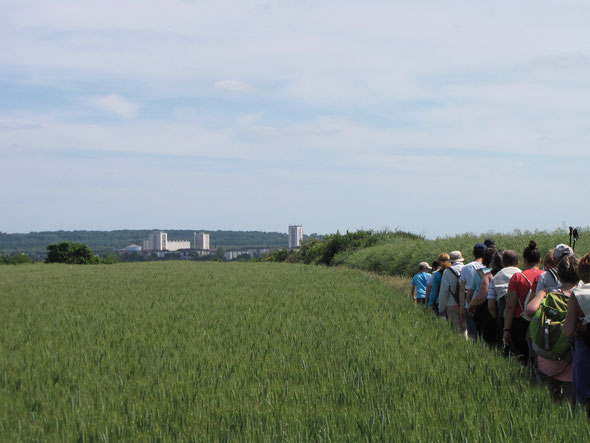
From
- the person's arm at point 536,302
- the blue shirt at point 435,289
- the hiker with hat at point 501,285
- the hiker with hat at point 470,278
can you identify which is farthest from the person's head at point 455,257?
the person's arm at point 536,302

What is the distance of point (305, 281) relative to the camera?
71.7 feet

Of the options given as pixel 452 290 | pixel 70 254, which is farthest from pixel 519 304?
pixel 70 254

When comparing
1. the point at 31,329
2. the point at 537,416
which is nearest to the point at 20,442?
the point at 537,416

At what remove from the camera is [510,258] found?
25.4ft

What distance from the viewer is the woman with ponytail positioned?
205 inches

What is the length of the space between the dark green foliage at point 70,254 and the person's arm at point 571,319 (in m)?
70.5

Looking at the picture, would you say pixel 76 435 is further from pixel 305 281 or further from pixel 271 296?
pixel 305 281

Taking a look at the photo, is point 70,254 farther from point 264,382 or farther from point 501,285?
point 264,382

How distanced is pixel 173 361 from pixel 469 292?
4526 millimetres

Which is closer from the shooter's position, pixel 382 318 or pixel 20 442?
pixel 20 442

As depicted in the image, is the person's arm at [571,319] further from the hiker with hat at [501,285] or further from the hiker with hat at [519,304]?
the hiker with hat at [501,285]

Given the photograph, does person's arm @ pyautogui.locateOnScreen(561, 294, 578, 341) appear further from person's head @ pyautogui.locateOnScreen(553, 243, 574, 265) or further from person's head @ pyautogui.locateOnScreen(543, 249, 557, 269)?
person's head @ pyautogui.locateOnScreen(543, 249, 557, 269)

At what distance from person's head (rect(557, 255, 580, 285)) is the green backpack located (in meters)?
0.17

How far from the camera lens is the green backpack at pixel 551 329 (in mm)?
5715
